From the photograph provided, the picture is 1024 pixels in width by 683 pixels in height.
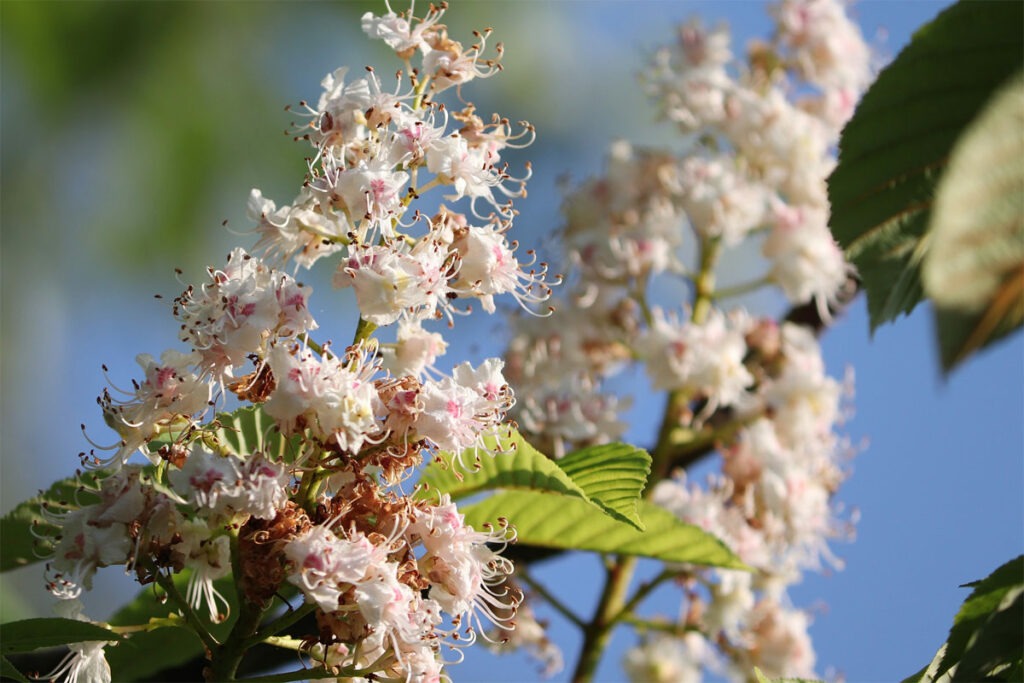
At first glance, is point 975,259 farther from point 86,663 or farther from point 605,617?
point 605,617


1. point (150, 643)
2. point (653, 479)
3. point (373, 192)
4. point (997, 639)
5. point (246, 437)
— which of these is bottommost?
A: point (997, 639)

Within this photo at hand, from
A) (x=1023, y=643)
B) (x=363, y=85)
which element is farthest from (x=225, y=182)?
(x=1023, y=643)

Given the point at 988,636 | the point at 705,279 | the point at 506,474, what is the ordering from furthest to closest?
the point at 705,279 < the point at 506,474 < the point at 988,636

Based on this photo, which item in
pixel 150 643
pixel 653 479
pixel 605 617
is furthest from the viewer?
pixel 653 479

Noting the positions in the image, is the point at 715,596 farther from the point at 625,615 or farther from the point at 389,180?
the point at 389,180

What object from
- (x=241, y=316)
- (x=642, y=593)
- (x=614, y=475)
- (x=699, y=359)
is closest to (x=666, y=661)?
(x=642, y=593)

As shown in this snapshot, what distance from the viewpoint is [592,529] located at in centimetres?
125

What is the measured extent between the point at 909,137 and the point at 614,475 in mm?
397

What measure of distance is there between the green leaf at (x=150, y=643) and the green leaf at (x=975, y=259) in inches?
35.9

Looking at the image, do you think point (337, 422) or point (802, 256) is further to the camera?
point (802, 256)

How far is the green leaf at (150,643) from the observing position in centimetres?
121

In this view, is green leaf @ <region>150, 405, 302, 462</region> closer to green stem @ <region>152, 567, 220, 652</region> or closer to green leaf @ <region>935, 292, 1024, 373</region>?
green stem @ <region>152, 567, 220, 652</region>

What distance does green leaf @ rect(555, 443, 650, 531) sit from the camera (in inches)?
35.9

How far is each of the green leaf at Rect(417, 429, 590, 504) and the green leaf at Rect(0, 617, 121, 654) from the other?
0.26m
